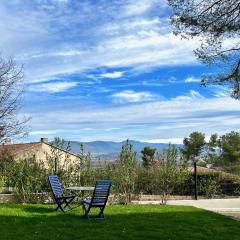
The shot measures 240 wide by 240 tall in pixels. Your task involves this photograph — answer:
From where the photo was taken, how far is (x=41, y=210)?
16156 millimetres

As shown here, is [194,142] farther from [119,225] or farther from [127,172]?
[119,225]

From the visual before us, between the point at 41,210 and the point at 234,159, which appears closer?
the point at 41,210

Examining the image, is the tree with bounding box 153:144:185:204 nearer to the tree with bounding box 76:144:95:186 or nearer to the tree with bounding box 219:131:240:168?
the tree with bounding box 76:144:95:186

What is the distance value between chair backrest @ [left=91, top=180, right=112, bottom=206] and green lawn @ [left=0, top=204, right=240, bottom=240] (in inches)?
18.1

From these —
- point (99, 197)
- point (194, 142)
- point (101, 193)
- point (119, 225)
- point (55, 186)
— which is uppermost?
point (194, 142)

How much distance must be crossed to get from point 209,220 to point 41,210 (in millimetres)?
4845

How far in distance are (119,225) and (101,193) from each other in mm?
1866

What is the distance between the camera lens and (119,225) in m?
12.9

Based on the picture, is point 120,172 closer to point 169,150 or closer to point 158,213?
point 169,150

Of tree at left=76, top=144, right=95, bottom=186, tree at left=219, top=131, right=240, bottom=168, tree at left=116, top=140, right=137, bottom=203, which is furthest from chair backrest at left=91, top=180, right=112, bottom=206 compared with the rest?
tree at left=219, top=131, right=240, bottom=168

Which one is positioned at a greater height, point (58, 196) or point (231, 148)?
point (231, 148)

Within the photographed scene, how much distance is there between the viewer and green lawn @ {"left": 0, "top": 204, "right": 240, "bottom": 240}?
11.4 meters

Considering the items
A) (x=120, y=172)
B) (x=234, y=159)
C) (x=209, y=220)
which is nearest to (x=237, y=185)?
(x=120, y=172)

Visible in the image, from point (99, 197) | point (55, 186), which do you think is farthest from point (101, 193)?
point (55, 186)
